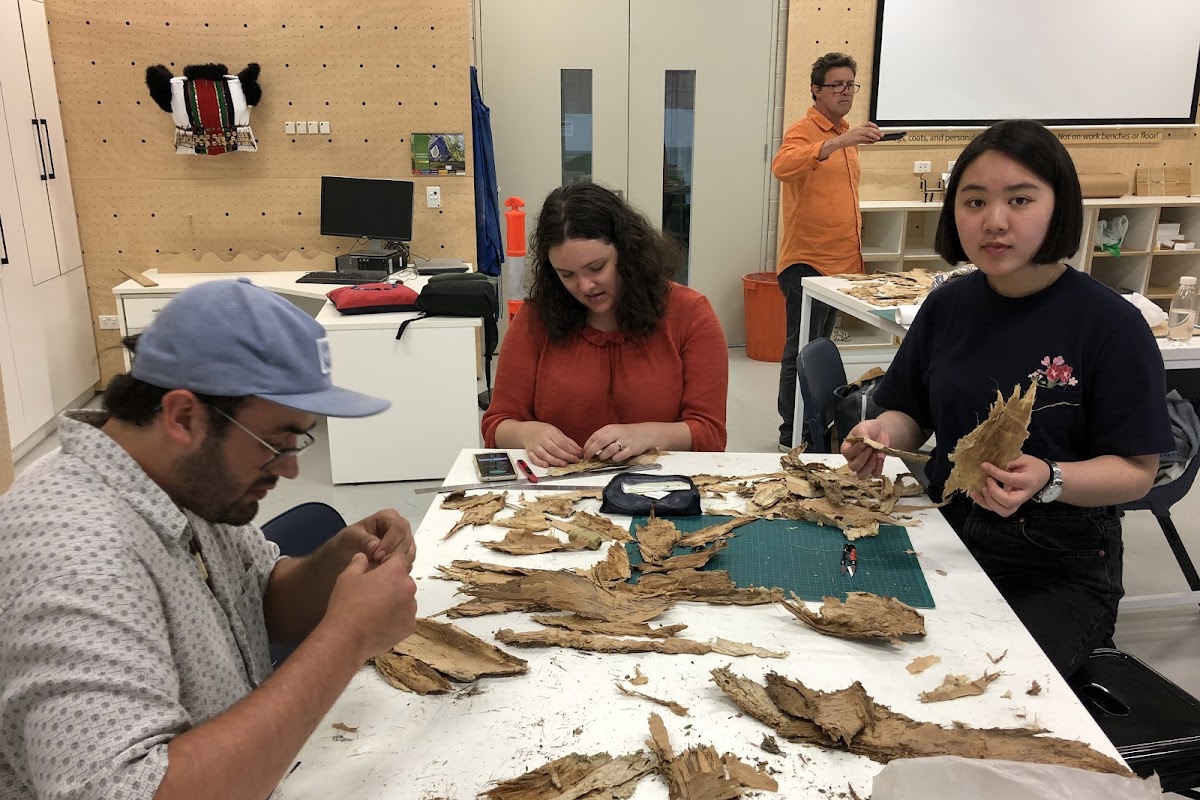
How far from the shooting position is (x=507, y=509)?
6.16 ft

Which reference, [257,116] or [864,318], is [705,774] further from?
[257,116]

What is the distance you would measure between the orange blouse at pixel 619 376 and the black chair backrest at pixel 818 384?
46cm

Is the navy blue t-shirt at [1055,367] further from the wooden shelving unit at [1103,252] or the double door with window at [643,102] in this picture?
the double door with window at [643,102]

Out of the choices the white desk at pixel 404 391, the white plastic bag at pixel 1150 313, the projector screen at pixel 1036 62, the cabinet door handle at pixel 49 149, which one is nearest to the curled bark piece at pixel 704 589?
the white plastic bag at pixel 1150 313

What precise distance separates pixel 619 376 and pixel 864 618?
1.08 meters

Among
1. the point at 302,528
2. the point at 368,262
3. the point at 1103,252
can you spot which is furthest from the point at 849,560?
the point at 1103,252

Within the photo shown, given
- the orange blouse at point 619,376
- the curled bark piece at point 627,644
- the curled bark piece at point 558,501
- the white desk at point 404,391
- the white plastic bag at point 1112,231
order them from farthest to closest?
the white plastic bag at point 1112,231, the white desk at point 404,391, the orange blouse at point 619,376, the curled bark piece at point 558,501, the curled bark piece at point 627,644

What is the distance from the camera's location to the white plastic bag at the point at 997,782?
3.22ft

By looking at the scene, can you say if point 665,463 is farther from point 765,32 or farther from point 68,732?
point 765,32

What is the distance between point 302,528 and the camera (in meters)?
1.67

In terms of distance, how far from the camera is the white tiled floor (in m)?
2.76

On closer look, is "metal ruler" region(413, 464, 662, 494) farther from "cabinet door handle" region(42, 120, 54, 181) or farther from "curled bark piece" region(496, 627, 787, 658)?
"cabinet door handle" region(42, 120, 54, 181)

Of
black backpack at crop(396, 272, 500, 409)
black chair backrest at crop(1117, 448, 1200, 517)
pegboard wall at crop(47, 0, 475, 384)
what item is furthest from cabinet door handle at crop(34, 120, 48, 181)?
black chair backrest at crop(1117, 448, 1200, 517)

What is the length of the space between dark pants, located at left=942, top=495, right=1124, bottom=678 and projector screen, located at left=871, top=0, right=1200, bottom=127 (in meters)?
4.93
